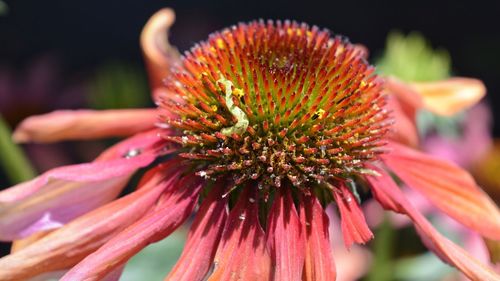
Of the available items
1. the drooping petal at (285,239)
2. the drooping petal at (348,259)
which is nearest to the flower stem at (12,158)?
the drooping petal at (285,239)

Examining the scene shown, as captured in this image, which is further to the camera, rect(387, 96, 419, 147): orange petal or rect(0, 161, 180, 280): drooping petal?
rect(387, 96, 419, 147): orange petal

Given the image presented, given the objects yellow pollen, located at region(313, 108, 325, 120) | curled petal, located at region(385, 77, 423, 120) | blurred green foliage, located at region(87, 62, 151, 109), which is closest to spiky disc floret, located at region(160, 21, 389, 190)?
yellow pollen, located at region(313, 108, 325, 120)

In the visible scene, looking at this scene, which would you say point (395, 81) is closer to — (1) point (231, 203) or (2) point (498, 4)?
(1) point (231, 203)

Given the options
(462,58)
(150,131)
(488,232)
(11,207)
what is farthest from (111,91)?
(462,58)

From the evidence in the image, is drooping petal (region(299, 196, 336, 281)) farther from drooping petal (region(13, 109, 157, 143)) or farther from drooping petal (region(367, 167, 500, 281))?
drooping petal (region(13, 109, 157, 143))

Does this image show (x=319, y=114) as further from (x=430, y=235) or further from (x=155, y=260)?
(x=155, y=260)

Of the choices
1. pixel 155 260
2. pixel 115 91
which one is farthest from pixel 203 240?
pixel 115 91

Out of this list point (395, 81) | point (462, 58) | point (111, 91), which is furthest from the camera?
point (462, 58)
